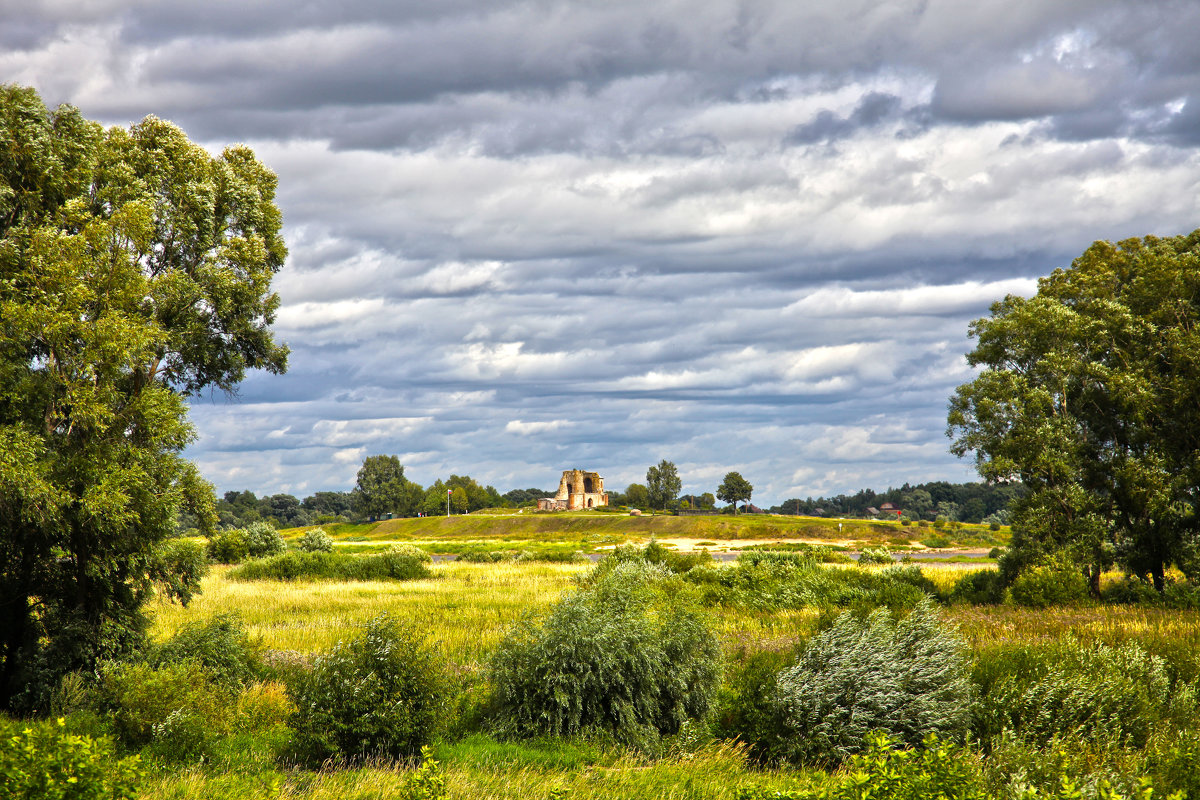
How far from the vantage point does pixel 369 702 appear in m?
12.3

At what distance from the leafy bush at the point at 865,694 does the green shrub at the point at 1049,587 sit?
12.9 meters

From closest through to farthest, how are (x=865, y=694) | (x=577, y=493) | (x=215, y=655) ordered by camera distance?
(x=865, y=694) < (x=215, y=655) < (x=577, y=493)

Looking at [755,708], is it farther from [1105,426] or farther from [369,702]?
[1105,426]

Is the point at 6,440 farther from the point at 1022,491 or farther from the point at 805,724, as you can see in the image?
the point at 1022,491

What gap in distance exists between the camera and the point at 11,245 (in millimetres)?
15508

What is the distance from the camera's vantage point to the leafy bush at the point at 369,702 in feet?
39.2

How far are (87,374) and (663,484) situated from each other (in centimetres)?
15210

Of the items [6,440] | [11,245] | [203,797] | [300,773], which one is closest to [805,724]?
[300,773]

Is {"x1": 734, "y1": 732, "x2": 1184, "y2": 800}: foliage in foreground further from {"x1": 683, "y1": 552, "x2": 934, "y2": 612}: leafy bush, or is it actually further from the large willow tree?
{"x1": 683, "y1": 552, "x2": 934, "y2": 612}: leafy bush

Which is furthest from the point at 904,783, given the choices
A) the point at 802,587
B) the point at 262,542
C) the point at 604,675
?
the point at 262,542

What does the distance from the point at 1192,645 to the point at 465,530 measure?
109 meters

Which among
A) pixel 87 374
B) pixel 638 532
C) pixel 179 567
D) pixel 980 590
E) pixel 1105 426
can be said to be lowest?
pixel 638 532

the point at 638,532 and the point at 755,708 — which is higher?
the point at 755,708

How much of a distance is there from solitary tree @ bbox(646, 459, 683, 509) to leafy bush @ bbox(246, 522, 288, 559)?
374 ft
